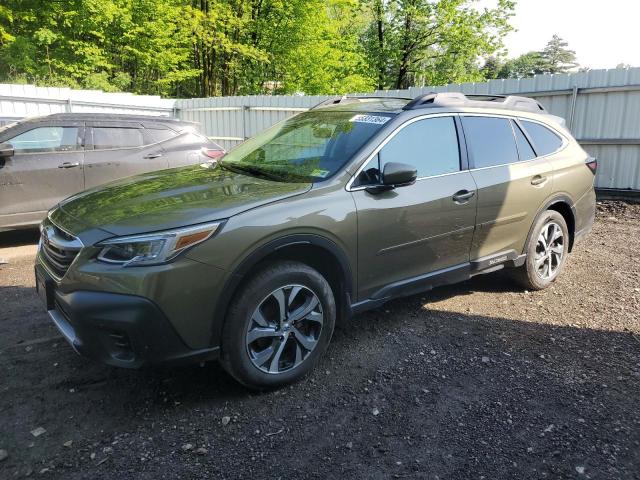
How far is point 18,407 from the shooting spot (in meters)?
2.95

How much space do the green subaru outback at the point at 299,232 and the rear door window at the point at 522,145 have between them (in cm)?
1

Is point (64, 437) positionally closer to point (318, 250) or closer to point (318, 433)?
point (318, 433)

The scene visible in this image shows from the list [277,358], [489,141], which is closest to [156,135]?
[489,141]

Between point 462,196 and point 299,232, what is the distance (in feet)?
5.14

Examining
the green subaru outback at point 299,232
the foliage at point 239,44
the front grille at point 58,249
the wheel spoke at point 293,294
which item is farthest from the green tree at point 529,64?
the front grille at point 58,249

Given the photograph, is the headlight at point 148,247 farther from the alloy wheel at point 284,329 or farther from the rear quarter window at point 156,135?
the rear quarter window at point 156,135

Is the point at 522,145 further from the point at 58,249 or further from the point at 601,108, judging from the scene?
the point at 601,108

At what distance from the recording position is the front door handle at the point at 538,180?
4.62 metres

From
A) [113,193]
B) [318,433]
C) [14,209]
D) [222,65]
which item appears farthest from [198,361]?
[222,65]

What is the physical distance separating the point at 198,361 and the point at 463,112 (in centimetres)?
292

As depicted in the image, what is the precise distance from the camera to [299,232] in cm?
309

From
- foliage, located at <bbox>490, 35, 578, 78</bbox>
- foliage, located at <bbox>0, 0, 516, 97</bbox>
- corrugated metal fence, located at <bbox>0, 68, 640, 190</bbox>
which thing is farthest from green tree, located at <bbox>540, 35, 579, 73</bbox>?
corrugated metal fence, located at <bbox>0, 68, 640, 190</bbox>

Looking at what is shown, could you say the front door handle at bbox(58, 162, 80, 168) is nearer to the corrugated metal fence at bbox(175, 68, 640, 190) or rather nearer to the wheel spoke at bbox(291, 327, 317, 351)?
the wheel spoke at bbox(291, 327, 317, 351)

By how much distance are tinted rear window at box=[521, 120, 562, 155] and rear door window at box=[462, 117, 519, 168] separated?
33 centimetres
